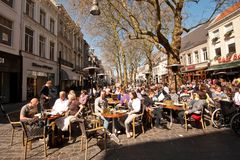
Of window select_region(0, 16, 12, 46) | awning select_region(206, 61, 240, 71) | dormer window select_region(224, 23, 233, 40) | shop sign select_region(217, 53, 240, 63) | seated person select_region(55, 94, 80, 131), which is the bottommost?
seated person select_region(55, 94, 80, 131)

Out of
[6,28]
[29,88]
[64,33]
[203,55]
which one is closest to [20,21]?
[6,28]

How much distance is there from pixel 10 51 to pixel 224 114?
14.5 meters

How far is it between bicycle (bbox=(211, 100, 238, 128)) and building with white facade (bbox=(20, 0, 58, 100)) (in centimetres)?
1449

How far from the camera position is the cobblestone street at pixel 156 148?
455 centimetres

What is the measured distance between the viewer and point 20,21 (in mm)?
15852

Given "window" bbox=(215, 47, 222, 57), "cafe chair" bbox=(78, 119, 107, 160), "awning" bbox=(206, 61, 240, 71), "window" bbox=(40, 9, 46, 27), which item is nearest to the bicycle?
"cafe chair" bbox=(78, 119, 107, 160)

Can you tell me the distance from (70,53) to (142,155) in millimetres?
28689

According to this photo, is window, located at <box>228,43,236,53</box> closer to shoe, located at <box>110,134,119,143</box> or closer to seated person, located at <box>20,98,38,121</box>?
shoe, located at <box>110,134,119,143</box>

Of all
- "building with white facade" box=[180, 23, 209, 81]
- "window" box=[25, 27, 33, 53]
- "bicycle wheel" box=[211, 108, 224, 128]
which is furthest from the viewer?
"building with white facade" box=[180, 23, 209, 81]

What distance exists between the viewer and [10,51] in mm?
14438

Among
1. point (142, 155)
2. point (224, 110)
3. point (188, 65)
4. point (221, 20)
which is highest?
point (221, 20)

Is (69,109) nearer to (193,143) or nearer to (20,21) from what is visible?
(193,143)

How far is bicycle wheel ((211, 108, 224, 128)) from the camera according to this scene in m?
6.83

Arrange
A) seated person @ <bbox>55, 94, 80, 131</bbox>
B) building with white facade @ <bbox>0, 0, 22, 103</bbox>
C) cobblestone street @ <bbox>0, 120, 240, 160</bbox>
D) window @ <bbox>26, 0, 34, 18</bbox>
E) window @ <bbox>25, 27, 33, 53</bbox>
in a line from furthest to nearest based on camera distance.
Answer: window @ <bbox>26, 0, 34, 18</bbox>
window @ <bbox>25, 27, 33, 53</bbox>
building with white facade @ <bbox>0, 0, 22, 103</bbox>
seated person @ <bbox>55, 94, 80, 131</bbox>
cobblestone street @ <bbox>0, 120, 240, 160</bbox>
